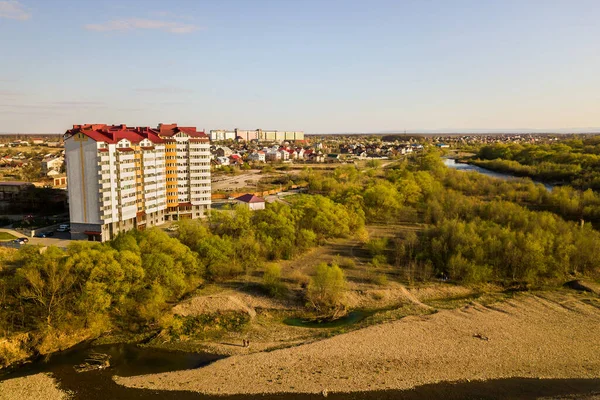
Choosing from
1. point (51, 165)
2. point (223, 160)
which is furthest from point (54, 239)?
point (223, 160)

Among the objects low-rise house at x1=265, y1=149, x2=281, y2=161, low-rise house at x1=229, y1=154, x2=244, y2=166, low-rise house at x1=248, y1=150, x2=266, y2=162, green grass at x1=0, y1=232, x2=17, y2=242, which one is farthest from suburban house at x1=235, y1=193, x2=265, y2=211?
low-rise house at x1=265, y1=149, x2=281, y2=161

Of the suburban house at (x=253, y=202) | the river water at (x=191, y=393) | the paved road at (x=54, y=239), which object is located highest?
the suburban house at (x=253, y=202)

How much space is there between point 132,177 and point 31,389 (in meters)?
19.3

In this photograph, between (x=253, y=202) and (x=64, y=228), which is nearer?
(x=64, y=228)

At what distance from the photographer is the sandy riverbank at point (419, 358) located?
51.7 feet

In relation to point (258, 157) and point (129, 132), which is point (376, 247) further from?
point (258, 157)

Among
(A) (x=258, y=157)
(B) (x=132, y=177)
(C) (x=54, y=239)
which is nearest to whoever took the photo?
(C) (x=54, y=239)

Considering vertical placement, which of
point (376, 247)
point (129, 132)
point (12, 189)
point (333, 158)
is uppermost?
point (129, 132)

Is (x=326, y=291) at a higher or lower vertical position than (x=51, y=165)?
lower

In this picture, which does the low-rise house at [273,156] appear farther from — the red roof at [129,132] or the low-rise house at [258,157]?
the red roof at [129,132]

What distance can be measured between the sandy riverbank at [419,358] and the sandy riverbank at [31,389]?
208cm

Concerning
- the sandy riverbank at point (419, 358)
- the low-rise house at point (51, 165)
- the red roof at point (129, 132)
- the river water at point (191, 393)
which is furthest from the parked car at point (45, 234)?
the low-rise house at point (51, 165)

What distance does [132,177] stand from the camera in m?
32.3

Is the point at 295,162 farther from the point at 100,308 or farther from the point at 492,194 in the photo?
the point at 100,308
